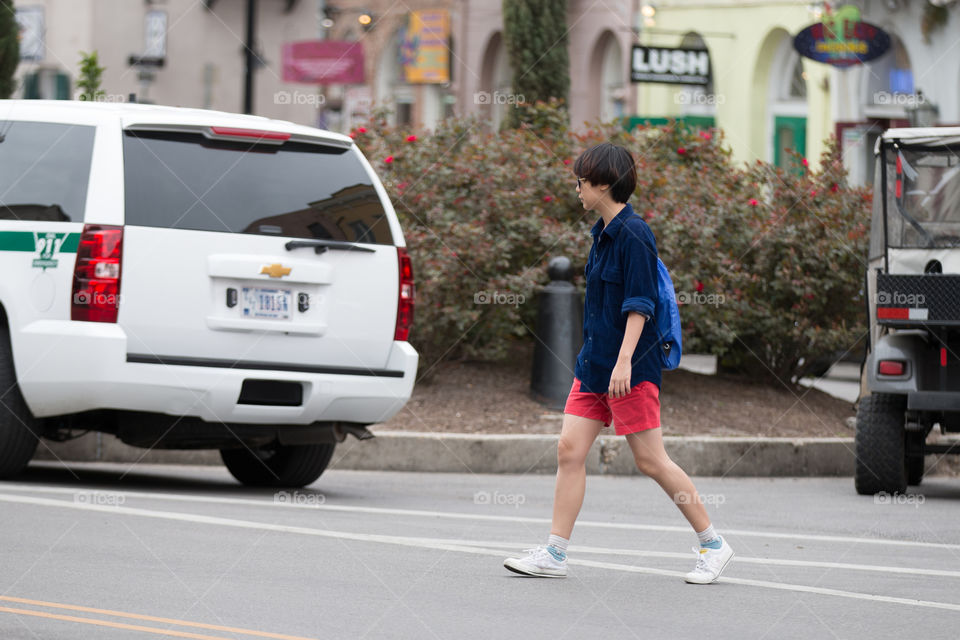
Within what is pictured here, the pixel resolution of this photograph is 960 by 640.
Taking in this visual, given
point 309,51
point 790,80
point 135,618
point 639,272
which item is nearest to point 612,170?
point 639,272

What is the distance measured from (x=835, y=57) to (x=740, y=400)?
44.1ft

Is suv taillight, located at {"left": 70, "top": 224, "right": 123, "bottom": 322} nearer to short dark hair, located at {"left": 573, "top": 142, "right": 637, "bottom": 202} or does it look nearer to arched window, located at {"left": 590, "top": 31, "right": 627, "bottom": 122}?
short dark hair, located at {"left": 573, "top": 142, "right": 637, "bottom": 202}

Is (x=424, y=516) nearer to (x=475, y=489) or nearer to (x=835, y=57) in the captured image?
(x=475, y=489)

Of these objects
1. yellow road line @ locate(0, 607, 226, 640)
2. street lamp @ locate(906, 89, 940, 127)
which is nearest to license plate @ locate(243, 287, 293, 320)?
yellow road line @ locate(0, 607, 226, 640)

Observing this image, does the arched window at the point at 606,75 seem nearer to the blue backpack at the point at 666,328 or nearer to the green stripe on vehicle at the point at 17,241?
the green stripe on vehicle at the point at 17,241

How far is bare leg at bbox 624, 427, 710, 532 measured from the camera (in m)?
6.16

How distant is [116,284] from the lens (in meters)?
7.91

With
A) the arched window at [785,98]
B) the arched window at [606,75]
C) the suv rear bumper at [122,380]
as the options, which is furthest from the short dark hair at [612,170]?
the arched window at [606,75]

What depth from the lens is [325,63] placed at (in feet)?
108

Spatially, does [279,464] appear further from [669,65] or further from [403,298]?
[669,65]

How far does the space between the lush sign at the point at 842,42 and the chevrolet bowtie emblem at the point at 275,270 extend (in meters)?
18.0

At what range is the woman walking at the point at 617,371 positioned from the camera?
612cm

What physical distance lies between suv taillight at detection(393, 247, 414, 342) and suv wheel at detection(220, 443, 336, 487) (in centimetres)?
78

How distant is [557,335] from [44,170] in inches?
184
